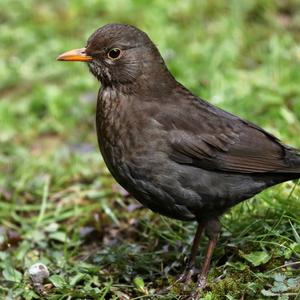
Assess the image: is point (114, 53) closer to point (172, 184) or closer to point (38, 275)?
point (172, 184)

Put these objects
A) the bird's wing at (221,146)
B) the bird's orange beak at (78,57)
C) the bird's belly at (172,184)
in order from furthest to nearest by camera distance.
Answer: the bird's orange beak at (78,57)
the bird's wing at (221,146)
the bird's belly at (172,184)

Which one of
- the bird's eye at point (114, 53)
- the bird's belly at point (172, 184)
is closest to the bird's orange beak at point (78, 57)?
the bird's eye at point (114, 53)

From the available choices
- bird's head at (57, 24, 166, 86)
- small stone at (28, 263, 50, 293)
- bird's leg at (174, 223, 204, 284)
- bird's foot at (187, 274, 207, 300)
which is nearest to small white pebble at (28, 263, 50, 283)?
small stone at (28, 263, 50, 293)

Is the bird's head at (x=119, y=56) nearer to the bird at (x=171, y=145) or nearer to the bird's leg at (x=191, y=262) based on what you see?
the bird at (x=171, y=145)

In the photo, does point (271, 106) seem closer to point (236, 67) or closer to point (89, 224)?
point (236, 67)

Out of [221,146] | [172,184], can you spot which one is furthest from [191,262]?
[221,146]

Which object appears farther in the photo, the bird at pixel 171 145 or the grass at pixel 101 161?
the grass at pixel 101 161
